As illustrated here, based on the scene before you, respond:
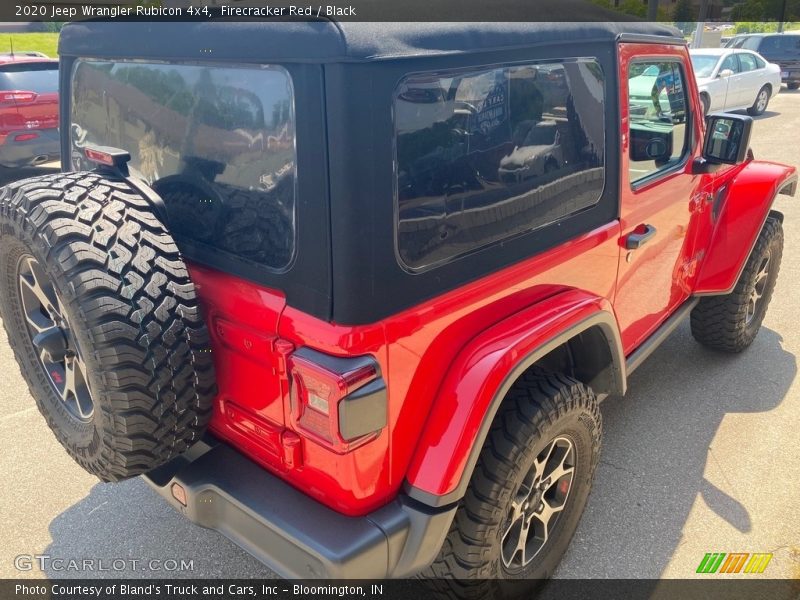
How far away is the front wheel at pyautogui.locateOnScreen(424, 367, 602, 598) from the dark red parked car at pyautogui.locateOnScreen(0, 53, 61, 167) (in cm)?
737

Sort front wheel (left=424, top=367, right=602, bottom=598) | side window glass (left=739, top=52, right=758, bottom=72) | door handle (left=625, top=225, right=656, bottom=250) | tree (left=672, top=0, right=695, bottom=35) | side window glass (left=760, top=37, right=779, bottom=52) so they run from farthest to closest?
tree (left=672, top=0, right=695, bottom=35), side window glass (left=760, top=37, right=779, bottom=52), side window glass (left=739, top=52, right=758, bottom=72), door handle (left=625, top=225, right=656, bottom=250), front wheel (left=424, top=367, right=602, bottom=598)

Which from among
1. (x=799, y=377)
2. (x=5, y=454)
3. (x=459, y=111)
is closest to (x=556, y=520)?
(x=459, y=111)

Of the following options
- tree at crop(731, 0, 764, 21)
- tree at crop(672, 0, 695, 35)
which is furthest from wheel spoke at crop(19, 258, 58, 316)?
tree at crop(731, 0, 764, 21)

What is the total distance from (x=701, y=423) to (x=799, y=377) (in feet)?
2.96

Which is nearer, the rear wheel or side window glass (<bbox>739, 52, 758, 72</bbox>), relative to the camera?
side window glass (<bbox>739, 52, 758, 72</bbox>)

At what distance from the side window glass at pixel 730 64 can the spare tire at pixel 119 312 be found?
1371 centimetres

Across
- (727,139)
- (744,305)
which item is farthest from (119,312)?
(744,305)

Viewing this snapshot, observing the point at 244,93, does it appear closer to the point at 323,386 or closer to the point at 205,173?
the point at 205,173

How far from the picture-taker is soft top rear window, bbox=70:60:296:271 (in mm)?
1715

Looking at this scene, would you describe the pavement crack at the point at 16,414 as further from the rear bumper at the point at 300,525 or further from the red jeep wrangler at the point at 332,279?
the rear bumper at the point at 300,525

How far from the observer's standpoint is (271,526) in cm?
181

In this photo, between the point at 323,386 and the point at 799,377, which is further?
the point at 799,377

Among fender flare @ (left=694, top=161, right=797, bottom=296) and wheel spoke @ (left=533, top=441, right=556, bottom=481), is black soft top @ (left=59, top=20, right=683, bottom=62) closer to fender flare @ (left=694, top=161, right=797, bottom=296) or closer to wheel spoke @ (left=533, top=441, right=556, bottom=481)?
wheel spoke @ (left=533, top=441, right=556, bottom=481)

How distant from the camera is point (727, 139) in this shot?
3.05 metres
